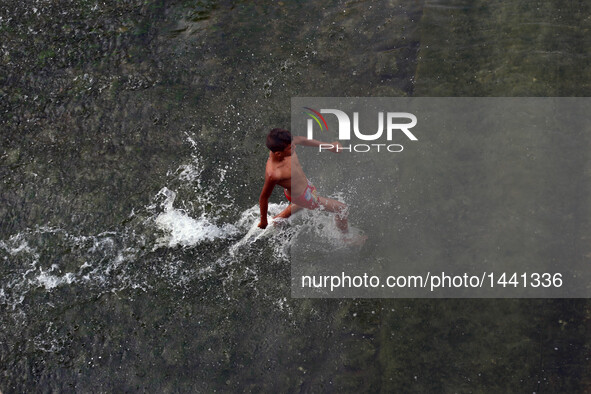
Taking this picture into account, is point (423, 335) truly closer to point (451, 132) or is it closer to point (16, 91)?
point (451, 132)

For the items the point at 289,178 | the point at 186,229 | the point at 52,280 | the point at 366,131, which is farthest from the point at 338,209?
the point at 52,280

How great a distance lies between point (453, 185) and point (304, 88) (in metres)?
1.74

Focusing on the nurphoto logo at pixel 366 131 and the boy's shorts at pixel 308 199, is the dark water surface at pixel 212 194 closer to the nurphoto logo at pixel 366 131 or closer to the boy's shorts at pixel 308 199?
the nurphoto logo at pixel 366 131

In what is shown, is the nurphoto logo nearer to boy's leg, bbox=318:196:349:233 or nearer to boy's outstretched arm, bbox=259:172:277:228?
boy's leg, bbox=318:196:349:233

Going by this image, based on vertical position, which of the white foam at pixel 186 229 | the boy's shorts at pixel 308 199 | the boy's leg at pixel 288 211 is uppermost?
the boy's shorts at pixel 308 199

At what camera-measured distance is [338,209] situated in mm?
4027

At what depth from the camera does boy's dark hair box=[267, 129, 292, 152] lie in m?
3.14

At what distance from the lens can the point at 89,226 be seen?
4.47 metres

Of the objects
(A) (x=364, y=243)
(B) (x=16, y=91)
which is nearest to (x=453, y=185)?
(A) (x=364, y=243)

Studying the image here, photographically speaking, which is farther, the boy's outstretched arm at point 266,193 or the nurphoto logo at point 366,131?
the nurphoto logo at point 366,131

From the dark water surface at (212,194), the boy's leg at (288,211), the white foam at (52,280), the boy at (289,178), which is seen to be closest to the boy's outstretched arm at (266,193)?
the boy at (289,178)

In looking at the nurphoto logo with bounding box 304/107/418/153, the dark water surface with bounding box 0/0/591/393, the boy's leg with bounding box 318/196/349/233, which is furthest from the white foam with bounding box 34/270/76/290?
the nurphoto logo with bounding box 304/107/418/153

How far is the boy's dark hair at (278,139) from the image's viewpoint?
124 inches

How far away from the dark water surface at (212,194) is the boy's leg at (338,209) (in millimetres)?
533
